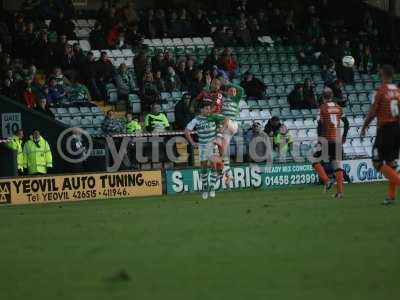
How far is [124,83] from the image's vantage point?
29.8 m

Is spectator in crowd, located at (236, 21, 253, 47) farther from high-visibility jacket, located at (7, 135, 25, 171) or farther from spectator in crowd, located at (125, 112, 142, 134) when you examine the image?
high-visibility jacket, located at (7, 135, 25, 171)

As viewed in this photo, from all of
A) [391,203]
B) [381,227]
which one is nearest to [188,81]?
[391,203]

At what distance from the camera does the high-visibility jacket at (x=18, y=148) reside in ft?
84.5

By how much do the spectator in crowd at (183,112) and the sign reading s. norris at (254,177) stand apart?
1.81 metres

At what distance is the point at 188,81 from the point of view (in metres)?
30.6

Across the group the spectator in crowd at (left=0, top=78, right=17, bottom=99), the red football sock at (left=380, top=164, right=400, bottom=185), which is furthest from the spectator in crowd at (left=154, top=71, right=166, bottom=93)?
the red football sock at (left=380, top=164, right=400, bottom=185)

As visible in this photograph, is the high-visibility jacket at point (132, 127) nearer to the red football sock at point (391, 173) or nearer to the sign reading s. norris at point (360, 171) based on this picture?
the sign reading s. norris at point (360, 171)

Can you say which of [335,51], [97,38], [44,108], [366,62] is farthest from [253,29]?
[44,108]

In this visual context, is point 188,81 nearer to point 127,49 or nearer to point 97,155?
point 127,49

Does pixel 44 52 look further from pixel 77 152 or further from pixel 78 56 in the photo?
pixel 77 152

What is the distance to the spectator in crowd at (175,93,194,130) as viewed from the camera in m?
28.6

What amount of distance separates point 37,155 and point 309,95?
9.90m

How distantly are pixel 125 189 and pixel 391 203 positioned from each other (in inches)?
394

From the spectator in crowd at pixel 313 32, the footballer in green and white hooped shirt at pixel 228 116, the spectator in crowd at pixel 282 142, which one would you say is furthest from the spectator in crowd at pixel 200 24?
the footballer in green and white hooped shirt at pixel 228 116
